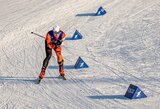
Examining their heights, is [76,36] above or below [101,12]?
below

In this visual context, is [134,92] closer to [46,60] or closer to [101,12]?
[46,60]

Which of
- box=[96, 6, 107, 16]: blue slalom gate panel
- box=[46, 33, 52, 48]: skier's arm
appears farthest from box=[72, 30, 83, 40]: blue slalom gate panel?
box=[46, 33, 52, 48]: skier's arm

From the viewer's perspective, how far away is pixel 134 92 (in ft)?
43.2

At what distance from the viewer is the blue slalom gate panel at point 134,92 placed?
13149mm

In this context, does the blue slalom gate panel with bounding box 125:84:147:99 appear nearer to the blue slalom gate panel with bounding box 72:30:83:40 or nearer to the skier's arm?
the skier's arm

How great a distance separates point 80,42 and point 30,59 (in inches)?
99.5

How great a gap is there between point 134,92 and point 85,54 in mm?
4982

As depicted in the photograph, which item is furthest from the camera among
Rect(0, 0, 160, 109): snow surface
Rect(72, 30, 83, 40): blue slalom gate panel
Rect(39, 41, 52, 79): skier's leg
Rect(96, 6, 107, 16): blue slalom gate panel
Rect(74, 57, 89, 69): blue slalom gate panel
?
Rect(96, 6, 107, 16): blue slalom gate panel

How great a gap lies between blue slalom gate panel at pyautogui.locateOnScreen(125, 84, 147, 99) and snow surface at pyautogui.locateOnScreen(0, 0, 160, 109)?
0.50ft

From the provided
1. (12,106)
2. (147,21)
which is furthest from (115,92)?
(147,21)

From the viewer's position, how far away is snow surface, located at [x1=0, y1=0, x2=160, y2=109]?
14062 millimetres

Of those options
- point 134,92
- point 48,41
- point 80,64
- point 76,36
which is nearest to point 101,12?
point 76,36

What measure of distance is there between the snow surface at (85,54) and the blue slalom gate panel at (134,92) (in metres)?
0.15

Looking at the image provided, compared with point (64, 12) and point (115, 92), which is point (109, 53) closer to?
point (115, 92)
